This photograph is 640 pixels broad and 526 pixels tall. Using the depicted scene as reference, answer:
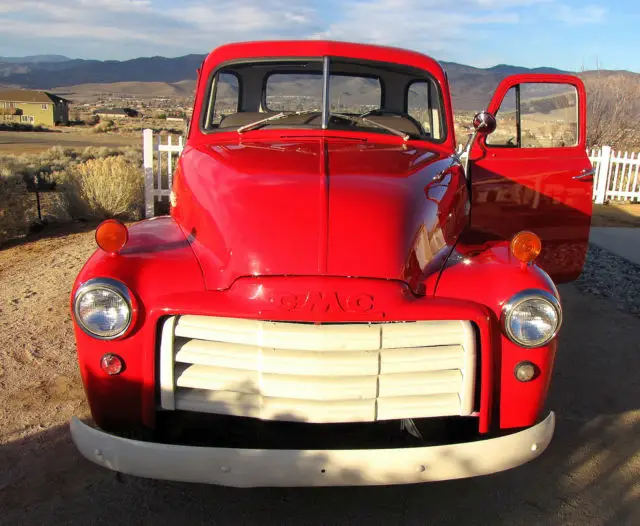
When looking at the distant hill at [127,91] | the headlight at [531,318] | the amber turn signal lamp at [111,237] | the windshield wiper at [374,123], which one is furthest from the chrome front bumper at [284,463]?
the distant hill at [127,91]

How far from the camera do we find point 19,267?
6.71 metres

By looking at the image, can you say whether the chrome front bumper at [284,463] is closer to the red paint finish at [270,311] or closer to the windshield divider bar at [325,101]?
the red paint finish at [270,311]

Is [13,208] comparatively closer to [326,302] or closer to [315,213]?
[315,213]

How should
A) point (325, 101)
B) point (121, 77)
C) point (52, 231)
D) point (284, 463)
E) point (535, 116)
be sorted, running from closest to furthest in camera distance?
point (284, 463)
point (325, 101)
point (535, 116)
point (52, 231)
point (121, 77)

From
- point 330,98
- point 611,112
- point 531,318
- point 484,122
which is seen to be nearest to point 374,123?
point 330,98

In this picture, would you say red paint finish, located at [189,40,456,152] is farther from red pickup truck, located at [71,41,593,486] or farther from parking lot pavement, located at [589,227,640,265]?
parking lot pavement, located at [589,227,640,265]

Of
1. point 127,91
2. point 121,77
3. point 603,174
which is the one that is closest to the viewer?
point 603,174

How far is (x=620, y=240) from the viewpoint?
8516mm

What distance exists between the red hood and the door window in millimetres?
1644

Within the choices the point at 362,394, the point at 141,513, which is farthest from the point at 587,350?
the point at 141,513

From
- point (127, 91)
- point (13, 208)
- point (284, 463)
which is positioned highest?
point (127, 91)

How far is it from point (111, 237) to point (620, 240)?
308 inches

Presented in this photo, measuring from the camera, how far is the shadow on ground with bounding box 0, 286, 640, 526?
2.72 m

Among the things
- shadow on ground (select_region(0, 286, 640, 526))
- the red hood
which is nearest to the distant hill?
the red hood
